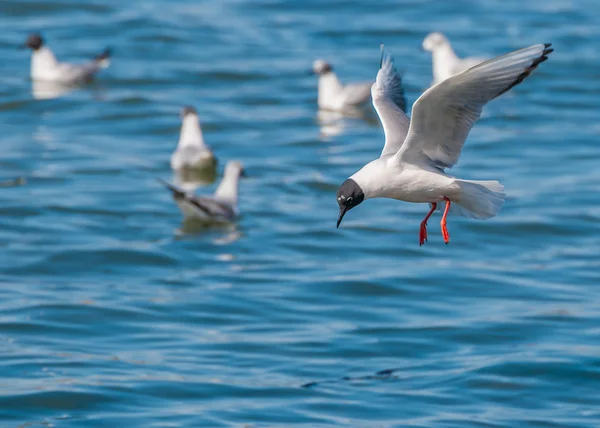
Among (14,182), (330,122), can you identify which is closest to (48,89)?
(330,122)

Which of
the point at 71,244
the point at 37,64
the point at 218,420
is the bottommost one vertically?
the point at 218,420

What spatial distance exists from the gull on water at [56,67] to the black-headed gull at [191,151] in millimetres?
4512

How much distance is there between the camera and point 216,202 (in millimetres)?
14125

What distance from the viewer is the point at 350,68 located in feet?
72.3

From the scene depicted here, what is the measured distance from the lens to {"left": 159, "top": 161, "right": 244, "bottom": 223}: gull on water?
13797mm

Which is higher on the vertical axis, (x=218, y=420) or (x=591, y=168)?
(x=591, y=168)

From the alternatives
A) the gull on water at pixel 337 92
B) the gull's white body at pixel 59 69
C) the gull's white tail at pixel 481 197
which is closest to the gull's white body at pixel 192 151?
the gull on water at pixel 337 92

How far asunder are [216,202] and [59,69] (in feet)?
24.6

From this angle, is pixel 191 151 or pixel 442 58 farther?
pixel 442 58

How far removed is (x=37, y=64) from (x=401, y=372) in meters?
12.1

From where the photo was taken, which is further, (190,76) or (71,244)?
(190,76)

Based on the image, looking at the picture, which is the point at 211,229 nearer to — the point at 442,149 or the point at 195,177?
the point at 195,177

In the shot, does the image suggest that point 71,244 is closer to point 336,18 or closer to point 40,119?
point 40,119

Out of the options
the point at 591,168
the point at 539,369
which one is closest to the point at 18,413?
the point at 539,369
